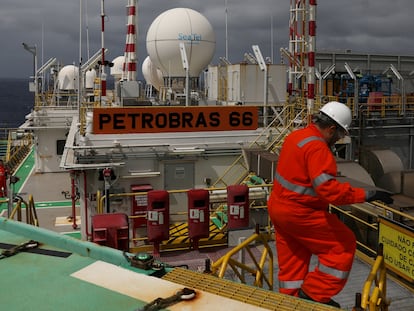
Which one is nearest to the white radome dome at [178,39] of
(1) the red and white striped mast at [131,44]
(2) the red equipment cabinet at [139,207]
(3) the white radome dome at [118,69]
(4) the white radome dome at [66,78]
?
(1) the red and white striped mast at [131,44]

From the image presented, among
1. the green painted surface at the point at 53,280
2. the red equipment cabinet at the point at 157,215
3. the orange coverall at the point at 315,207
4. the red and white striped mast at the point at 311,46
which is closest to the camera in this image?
the green painted surface at the point at 53,280

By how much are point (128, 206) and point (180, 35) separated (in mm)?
6755

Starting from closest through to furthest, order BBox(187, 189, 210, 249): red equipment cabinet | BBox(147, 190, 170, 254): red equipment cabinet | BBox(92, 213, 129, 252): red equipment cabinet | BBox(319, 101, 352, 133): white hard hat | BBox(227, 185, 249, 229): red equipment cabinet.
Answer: BBox(319, 101, 352, 133): white hard hat < BBox(92, 213, 129, 252): red equipment cabinet < BBox(147, 190, 170, 254): red equipment cabinet < BBox(187, 189, 210, 249): red equipment cabinet < BBox(227, 185, 249, 229): red equipment cabinet

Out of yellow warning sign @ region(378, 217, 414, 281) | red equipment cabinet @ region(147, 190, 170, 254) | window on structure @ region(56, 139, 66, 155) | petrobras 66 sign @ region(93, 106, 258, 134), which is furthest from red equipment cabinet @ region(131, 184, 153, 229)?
window on structure @ region(56, 139, 66, 155)

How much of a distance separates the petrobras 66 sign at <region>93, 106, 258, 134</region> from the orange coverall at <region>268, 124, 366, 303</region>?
7.42m

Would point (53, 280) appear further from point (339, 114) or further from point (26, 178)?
point (26, 178)

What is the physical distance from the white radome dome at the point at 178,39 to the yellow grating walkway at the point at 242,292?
12807 mm

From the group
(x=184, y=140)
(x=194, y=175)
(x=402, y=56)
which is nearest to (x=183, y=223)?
(x=194, y=175)

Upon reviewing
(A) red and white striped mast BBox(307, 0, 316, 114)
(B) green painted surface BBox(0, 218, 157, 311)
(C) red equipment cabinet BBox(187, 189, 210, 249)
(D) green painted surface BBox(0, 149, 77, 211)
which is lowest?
(D) green painted surface BBox(0, 149, 77, 211)

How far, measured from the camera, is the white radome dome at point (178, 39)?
1541 cm

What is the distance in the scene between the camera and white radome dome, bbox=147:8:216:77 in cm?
1541

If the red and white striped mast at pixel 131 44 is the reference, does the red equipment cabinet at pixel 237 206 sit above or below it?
below

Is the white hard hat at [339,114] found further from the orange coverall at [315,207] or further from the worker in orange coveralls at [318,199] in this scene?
the orange coverall at [315,207]

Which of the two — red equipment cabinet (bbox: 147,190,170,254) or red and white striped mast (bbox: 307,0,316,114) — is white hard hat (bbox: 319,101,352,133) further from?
red and white striped mast (bbox: 307,0,316,114)
